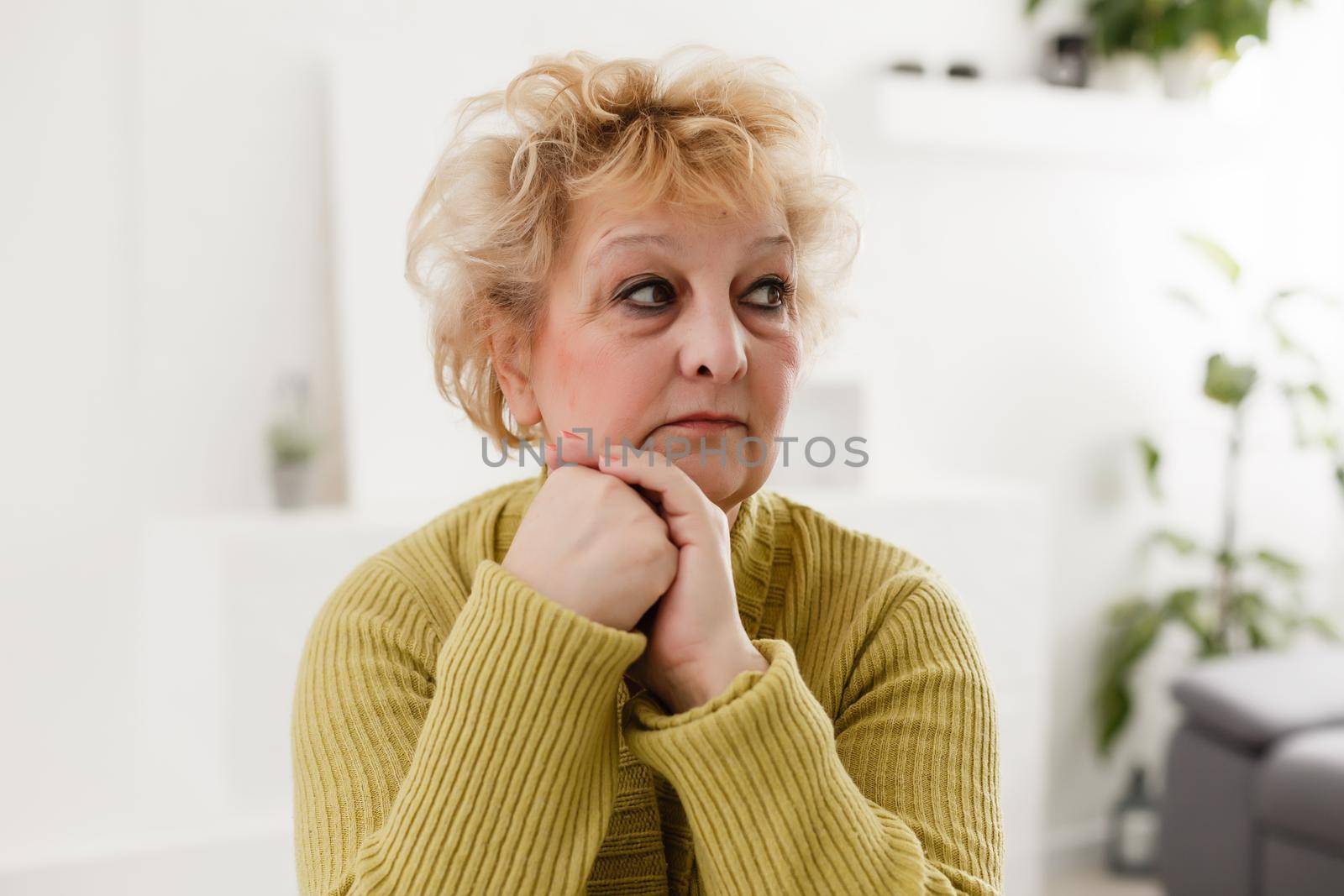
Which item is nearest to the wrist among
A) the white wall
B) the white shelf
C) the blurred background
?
the blurred background

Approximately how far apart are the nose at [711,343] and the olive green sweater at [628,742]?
0.22 meters

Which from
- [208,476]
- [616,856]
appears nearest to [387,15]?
[208,476]

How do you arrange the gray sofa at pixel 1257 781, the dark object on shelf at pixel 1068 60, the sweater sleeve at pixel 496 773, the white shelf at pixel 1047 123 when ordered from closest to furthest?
the sweater sleeve at pixel 496 773
the gray sofa at pixel 1257 781
the white shelf at pixel 1047 123
the dark object on shelf at pixel 1068 60

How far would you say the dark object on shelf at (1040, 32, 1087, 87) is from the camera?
3191 millimetres

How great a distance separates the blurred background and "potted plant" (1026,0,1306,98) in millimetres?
12

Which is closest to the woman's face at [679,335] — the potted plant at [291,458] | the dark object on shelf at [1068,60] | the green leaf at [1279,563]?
the potted plant at [291,458]

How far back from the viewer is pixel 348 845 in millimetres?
920

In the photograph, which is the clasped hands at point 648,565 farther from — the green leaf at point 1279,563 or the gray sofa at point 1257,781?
the green leaf at point 1279,563

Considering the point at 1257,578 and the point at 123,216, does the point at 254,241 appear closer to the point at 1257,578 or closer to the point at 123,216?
the point at 123,216

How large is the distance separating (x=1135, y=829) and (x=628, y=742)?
3.03 m

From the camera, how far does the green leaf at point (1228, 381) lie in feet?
10.6

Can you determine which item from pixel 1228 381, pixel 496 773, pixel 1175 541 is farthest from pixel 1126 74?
pixel 496 773

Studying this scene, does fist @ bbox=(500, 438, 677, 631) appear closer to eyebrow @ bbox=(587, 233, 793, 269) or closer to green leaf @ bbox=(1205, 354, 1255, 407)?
eyebrow @ bbox=(587, 233, 793, 269)

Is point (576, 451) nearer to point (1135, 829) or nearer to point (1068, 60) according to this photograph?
point (1068, 60)
